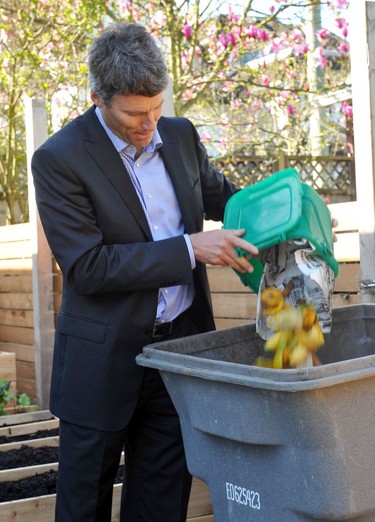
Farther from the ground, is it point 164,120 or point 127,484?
point 164,120

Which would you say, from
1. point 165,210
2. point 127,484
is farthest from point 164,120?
point 127,484

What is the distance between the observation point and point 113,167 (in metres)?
2.42

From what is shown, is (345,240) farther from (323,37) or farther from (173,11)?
(323,37)

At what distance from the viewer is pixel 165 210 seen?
251 centimetres

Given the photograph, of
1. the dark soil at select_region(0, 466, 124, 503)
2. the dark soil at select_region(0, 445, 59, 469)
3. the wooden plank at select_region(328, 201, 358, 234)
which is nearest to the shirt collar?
the wooden plank at select_region(328, 201, 358, 234)

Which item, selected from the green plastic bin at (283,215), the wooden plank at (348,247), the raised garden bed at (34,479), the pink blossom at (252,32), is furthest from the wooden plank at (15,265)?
the green plastic bin at (283,215)

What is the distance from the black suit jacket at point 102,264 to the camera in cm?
230

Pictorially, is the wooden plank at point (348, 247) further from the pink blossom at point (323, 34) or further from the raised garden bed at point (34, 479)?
the pink blossom at point (323, 34)

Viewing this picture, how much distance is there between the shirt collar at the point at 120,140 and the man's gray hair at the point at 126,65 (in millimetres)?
149

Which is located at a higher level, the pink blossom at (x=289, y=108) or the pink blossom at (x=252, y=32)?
the pink blossom at (x=252, y=32)

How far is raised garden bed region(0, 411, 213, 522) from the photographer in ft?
10.7

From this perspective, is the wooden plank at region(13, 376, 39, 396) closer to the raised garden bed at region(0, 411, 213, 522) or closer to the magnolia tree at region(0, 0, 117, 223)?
the raised garden bed at region(0, 411, 213, 522)

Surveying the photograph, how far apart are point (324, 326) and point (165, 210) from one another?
0.64m

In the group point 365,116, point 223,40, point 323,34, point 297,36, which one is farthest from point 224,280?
point 297,36
